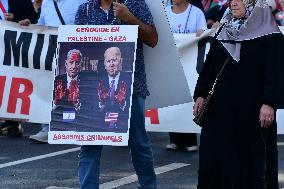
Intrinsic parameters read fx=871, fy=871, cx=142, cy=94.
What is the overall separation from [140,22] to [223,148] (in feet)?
3.39

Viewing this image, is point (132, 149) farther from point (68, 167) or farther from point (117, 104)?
point (68, 167)

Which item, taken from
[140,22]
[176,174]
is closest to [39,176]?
[176,174]

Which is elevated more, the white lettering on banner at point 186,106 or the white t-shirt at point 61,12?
the white t-shirt at point 61,12

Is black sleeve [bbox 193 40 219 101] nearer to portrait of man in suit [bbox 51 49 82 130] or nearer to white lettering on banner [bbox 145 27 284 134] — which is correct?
portrait of man in suit [bbox 51 49 82 130]

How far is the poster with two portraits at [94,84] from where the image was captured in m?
5.85

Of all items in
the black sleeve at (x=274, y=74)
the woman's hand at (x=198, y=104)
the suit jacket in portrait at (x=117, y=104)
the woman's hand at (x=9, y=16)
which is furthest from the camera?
the woman's hand at (x=9, y=16)

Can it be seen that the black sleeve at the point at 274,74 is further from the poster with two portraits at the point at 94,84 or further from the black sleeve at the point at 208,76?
the poster with two portraits at the point at 94,84

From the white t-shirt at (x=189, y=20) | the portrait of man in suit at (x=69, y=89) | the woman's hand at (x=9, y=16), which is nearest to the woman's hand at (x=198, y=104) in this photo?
the portrait of man in suit at (x=69, y=89)

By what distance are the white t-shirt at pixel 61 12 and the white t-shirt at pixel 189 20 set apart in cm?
109

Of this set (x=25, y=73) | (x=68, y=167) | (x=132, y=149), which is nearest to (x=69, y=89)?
(x=132, y=149)

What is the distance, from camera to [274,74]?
5613mm

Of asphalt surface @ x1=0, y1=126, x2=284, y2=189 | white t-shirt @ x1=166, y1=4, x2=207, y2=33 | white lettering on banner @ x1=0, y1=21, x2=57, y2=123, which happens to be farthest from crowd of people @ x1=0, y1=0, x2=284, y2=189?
white t-shirt @ x1=166, y1=4, x2=207, y2=33

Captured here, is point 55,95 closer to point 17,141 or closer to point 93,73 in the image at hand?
point 93,73

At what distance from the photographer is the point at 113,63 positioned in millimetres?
5871
